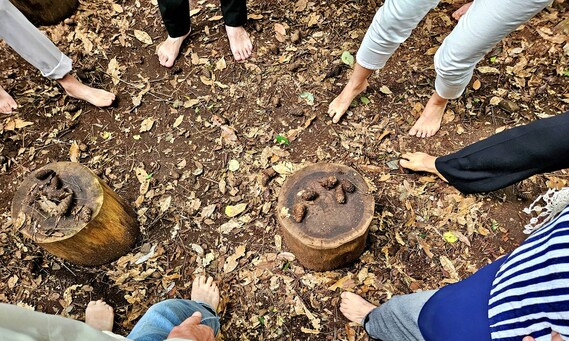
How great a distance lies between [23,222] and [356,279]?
2.13 metres

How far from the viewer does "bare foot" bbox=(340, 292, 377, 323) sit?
2.77 m

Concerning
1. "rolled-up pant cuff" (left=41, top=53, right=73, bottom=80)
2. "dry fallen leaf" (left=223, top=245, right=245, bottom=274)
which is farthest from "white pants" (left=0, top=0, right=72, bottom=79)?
"dry fallen leaf" (left=223, top=245, right=245, bottom=274)

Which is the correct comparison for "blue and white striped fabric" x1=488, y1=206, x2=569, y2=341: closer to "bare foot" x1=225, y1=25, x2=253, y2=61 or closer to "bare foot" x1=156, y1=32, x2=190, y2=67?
"bare foot" x1=225, y1=25, x2=253, y2=61

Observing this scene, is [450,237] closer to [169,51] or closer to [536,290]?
[536,290]

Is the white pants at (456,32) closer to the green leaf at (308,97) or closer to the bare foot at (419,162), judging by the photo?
the bare foot at (419,162)

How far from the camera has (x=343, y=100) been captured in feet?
11.5

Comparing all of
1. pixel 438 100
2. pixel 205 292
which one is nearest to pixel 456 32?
pixel 438 100

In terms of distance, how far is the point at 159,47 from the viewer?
4.07 m

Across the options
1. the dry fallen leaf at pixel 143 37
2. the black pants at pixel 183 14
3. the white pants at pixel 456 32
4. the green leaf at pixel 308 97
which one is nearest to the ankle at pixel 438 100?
the white pants at pixel 456 32

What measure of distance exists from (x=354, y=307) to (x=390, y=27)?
1.81 meters

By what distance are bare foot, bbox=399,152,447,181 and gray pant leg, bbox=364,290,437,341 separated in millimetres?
1216

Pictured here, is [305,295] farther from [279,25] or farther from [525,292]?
[279,25]

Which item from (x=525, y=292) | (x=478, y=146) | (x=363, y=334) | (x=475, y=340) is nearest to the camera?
(x=525, y=292)

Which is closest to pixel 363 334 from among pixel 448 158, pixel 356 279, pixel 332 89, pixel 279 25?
pixel 356 279
